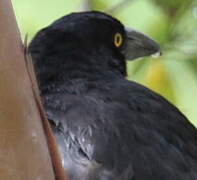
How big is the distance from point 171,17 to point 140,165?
1.52m

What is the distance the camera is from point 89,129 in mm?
2521

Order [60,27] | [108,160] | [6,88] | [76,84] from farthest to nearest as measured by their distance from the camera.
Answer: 1. [60,27]
2. [76,84]
3. [108,160]
4. [6,88]

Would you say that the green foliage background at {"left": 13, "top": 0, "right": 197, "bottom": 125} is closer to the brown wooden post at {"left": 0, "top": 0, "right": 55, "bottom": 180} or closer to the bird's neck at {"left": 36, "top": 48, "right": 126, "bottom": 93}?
the bird's neck at {"left": 36, "top": 48, "right": 126, "bottom": 93}

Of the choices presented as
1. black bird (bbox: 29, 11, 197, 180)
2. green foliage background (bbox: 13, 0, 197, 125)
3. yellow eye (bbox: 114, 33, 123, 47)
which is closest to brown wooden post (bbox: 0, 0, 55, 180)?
black bird (bbox: 29, 11, 197, 180)

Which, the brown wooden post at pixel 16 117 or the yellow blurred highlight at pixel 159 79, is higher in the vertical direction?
the brown wooden post at pixel 16 117

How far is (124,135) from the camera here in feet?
8.30

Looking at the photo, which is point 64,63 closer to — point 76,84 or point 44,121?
point 76,84

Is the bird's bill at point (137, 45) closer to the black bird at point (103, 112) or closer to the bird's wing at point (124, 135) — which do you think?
the black bird at point (103, 112)

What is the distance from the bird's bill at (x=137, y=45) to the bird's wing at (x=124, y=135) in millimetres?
687

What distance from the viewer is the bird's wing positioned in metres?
2.42

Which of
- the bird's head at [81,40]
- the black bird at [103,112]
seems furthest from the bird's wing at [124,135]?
the bird's head at [81,40]

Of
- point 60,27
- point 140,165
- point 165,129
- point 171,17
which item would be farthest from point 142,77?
point 140,165

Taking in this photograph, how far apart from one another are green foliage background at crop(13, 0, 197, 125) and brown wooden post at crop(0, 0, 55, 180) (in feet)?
5.95

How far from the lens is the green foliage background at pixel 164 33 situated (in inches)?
147
